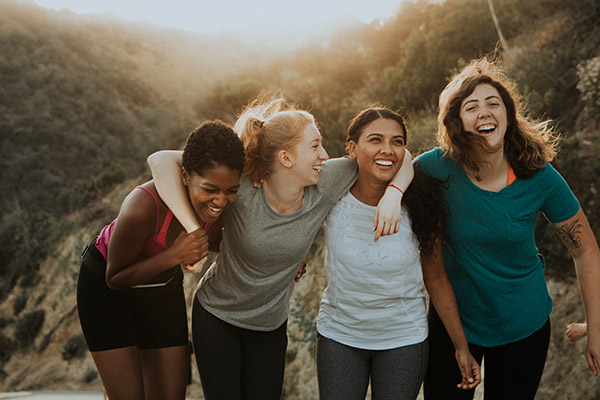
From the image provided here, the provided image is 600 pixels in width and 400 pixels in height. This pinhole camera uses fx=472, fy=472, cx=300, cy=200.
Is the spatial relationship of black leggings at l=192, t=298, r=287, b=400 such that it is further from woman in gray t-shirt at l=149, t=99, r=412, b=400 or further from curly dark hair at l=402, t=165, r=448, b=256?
curly dark hair at l=402, t=165, r=448, b=256

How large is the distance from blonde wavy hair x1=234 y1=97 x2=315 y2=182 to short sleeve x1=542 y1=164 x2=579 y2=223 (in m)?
1.34

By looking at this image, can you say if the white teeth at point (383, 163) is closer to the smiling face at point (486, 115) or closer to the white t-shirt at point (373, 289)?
the white t-shirt at point (373, 289)

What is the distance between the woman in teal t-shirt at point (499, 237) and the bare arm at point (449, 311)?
0.09 metres

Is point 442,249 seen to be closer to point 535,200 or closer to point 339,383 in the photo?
point 535,200

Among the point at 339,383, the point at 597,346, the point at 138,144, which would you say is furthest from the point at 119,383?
the point at 138,144

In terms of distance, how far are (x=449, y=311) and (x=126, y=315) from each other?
5.97 ft

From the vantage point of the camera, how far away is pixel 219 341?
2.57 m

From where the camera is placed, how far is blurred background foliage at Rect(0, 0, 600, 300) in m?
7.83

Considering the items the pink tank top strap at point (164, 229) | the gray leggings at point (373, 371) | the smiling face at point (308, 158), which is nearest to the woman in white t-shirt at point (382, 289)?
the gray leggings at point (373, 371)

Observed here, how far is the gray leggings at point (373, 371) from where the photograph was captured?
2.42 m

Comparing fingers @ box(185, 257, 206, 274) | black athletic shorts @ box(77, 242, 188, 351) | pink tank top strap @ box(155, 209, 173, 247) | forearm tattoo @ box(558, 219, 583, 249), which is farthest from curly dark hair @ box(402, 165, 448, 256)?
black athletic shorts @ box(77, 242, 188, 351)

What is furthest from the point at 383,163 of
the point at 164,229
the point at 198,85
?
the point at 198,85

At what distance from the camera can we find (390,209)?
236cm

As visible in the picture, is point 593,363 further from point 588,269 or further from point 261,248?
point 261,248
